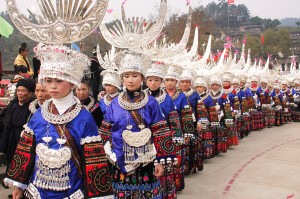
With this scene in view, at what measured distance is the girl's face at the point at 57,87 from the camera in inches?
115

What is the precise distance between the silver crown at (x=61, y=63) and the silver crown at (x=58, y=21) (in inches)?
4.8

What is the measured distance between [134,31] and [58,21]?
63.9 inches

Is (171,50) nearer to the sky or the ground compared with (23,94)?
nearer to the sky

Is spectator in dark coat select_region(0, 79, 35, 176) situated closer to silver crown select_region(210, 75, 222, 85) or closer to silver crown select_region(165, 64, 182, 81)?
silver crown select_region(165, 64, 182, 81)

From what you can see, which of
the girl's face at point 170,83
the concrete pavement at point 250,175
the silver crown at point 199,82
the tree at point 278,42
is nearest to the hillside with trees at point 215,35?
the tree at point 278,42

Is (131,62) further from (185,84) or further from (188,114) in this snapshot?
(185,84)

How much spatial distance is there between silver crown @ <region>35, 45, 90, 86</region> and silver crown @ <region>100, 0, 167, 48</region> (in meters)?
1.52

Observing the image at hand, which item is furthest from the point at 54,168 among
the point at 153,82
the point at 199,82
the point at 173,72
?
the point at 199,82

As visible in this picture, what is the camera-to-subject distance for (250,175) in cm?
745

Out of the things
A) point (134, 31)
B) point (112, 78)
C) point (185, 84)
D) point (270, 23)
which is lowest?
point (185, 84)

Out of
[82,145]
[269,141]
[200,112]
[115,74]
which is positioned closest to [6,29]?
[115,74]

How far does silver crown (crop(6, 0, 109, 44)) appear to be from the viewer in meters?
3.09

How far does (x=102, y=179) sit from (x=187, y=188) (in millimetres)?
3878

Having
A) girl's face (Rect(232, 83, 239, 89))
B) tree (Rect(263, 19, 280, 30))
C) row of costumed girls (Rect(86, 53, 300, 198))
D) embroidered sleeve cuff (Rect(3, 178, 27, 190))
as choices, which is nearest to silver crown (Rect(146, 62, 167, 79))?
row of costumed girls (Rect(86, 53, 300, 198))
